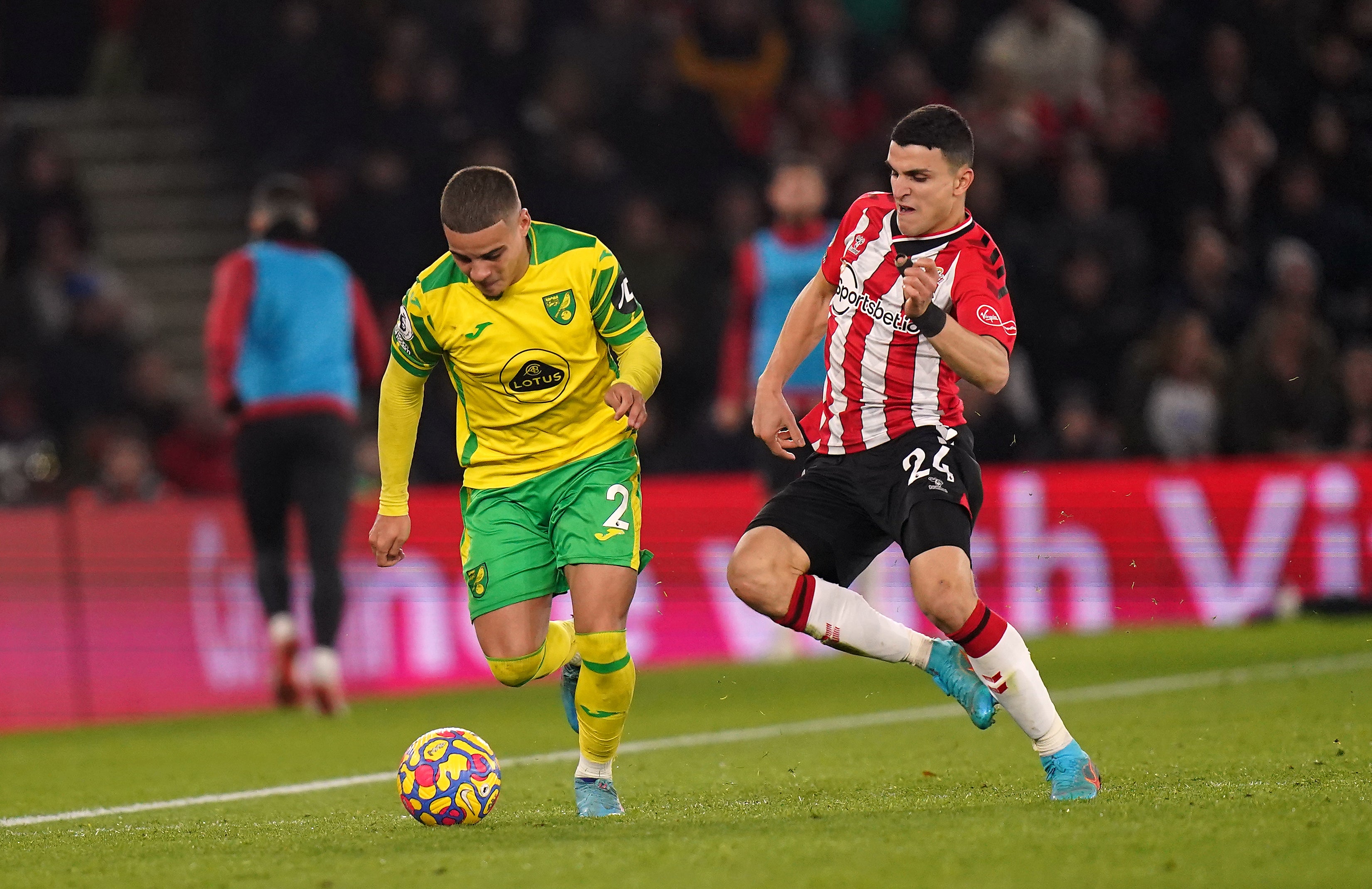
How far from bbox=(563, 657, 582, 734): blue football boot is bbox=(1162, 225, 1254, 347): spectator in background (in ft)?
26.5

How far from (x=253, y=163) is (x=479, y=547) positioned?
10307 millimetres

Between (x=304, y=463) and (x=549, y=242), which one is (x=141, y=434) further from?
(x=549, y=242)

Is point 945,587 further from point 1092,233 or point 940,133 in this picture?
point 1092,233

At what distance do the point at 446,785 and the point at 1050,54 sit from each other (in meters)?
10.5

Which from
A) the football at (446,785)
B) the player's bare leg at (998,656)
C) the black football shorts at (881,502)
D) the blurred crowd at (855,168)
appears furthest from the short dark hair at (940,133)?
the blurred crowd at (855,168)

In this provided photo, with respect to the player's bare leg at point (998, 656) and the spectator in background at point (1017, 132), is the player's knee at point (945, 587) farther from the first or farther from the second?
the spectator in background at point (1017, 132)

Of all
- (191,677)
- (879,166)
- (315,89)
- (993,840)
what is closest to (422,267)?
(315,89)

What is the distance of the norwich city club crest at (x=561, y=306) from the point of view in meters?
5.92

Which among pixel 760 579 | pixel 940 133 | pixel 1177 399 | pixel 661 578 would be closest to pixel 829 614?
pixel 760 579

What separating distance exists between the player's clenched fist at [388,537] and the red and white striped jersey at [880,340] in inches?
50.1

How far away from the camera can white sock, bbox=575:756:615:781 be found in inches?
227

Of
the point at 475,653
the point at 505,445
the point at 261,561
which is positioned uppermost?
the point at 505,445

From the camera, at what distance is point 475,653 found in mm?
11195

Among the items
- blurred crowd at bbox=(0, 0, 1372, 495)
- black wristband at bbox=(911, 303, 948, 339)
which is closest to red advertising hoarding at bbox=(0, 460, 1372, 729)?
blurred crowd at bbox=(0, 0, 1372, 495)
